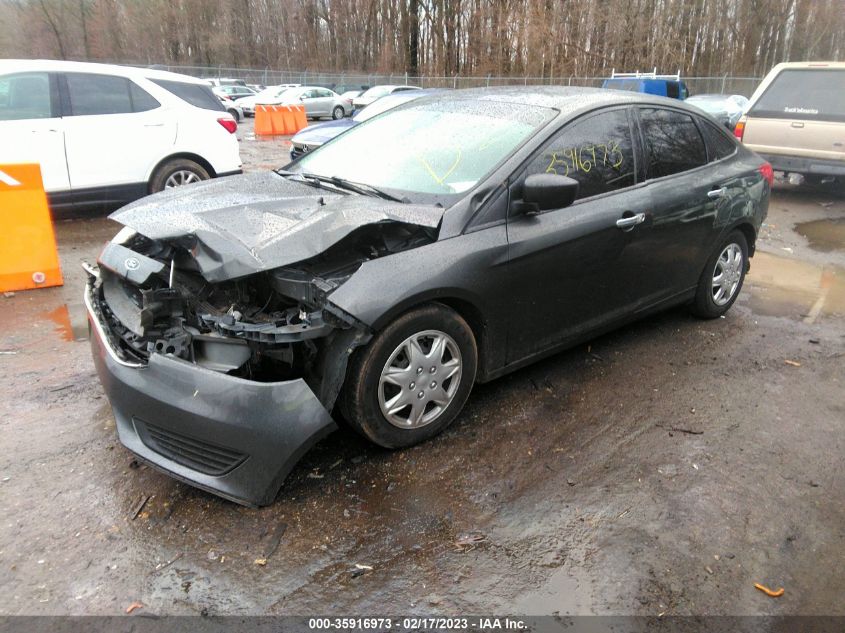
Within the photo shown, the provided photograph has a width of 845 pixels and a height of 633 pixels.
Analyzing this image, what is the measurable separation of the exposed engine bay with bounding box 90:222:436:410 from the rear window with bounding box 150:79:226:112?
5593 mm

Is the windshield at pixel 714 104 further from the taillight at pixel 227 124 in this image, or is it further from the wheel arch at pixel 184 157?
the wheel arch at pixel 184 157

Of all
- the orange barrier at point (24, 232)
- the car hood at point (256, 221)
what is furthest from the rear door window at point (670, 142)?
the orange barrier at point (24, 232)

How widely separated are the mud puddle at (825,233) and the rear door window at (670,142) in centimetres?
412

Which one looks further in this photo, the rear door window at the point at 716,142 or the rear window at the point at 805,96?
the rear window at the point at 805,96

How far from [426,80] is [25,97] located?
34367mm

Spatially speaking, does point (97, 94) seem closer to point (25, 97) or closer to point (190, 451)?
point (25, 97)

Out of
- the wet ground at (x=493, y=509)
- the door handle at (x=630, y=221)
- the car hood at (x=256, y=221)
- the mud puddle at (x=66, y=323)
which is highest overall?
the car hood at (x=256, y=221)

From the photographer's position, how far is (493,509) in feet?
9.53

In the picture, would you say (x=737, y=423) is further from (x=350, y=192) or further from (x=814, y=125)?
(x=814, y=125)

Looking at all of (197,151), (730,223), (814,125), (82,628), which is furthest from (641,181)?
(814,125)

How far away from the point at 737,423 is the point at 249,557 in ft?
Answer: 9.30

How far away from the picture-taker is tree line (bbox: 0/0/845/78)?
3641 centimetres

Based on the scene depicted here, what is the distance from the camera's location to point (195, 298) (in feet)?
9.92

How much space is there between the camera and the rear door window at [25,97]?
7.00 metres
